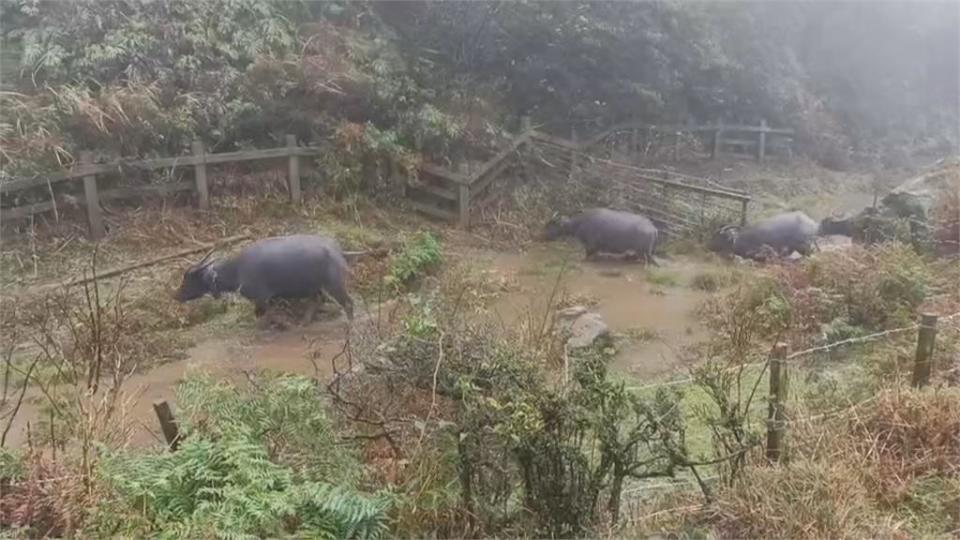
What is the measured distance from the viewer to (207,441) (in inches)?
167

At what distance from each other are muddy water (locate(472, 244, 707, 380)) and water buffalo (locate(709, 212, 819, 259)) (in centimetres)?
72

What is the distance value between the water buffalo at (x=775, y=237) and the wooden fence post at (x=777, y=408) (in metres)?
7.84

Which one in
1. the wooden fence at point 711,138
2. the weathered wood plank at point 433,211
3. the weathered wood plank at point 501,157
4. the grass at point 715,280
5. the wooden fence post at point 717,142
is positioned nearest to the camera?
the grass at point 715,280

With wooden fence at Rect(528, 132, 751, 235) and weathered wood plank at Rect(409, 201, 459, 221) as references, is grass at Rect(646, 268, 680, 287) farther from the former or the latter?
weathered wood plank at Rect(409, 201, 459, 221)

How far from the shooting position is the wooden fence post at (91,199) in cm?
1070

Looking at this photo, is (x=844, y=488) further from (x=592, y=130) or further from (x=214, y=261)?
(x=592, y=130)

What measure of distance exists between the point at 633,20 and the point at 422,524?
13642mm

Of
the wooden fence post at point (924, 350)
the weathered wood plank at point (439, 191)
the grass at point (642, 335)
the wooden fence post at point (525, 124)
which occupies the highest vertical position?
the wooden fence post at point (525, 124)

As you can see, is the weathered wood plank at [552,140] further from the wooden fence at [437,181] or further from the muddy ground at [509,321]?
the muddy ground at [509,321]

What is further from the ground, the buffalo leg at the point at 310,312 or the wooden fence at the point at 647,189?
the wooden fence at the point at 647,189

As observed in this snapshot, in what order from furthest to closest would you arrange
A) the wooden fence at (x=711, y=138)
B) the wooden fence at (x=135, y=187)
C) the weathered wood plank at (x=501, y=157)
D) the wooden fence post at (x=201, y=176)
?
1. the wooden fence at (x=711, y=138)
2. the weathered wood plank at (x=501, y=157)
3. the wooden fence post at (x=201, y=176)
4. the wooden fence at (x=135, y=187)

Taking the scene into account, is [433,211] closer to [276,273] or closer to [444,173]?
[444,173]

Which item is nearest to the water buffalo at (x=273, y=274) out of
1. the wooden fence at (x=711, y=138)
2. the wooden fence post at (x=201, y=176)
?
the wooden fence post at (x=201, y=176)

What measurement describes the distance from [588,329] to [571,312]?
570 mm
